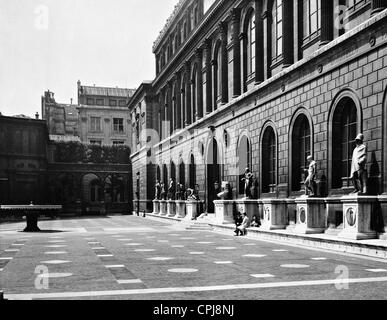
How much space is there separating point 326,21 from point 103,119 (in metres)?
66.0

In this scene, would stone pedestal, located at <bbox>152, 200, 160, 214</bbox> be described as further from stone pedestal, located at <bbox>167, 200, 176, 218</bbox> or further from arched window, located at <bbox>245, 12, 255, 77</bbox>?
arched window, located at <bbox>245, 12, 255, 77</bbox>

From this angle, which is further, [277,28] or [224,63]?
[224,63]

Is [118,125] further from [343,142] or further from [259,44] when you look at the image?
[343,142]

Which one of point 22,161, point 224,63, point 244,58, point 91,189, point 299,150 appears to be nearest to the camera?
point 299,150

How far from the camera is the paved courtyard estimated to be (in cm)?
905

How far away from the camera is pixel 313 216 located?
1997cm

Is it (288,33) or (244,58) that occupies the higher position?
(244,58)

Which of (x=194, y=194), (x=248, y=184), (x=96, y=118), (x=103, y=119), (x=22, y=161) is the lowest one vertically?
(x=194, y=194)

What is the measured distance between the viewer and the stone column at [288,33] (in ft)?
80.1

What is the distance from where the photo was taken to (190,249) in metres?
17.6

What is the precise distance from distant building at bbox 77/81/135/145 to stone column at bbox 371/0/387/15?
66284 mm

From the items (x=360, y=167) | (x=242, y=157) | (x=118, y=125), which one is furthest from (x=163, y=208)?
(x=118, y=125)
